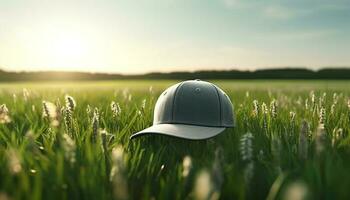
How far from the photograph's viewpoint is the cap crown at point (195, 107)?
3.77 metres

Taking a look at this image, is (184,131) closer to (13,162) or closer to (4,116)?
(4,116)

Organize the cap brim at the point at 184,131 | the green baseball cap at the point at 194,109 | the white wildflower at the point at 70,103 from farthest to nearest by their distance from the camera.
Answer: the green baseball cap at the point at 194,109 → the cap brim at the point at 184,131 → the white wildflower at the point at 70,103

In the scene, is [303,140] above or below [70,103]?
below

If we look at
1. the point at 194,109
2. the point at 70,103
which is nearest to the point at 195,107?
the point at 194,109

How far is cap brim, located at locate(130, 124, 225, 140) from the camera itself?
338cm

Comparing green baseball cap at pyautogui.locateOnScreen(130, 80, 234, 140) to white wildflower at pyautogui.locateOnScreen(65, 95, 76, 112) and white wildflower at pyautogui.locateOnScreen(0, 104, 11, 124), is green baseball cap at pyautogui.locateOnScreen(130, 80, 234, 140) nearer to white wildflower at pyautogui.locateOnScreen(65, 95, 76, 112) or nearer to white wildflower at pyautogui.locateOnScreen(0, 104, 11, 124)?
white wildflower at pyautogui.locateOnScreen(65, 95, 76, 112)

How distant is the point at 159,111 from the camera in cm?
404

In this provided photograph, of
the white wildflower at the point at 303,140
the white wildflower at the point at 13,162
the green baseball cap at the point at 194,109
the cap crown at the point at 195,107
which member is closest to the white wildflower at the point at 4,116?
the white wildflower at the point at 13,162

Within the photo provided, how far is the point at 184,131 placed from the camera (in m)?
3.51

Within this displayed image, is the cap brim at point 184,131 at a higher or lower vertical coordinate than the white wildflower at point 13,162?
lower

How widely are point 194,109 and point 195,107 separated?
0.06 feet

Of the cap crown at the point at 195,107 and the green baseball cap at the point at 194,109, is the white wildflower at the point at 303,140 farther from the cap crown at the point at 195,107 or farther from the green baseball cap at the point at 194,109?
the cap crown at the point at 195,107

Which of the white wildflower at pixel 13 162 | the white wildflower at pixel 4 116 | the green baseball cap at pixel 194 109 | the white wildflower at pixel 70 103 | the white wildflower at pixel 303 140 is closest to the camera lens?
the white wildflower at pixel 13 162

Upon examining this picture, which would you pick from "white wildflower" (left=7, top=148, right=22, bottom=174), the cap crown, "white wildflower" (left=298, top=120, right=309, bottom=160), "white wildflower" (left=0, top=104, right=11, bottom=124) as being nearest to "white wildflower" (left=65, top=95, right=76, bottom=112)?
"white wildflower" (left=0, top=104, right=11, bottom=124)
